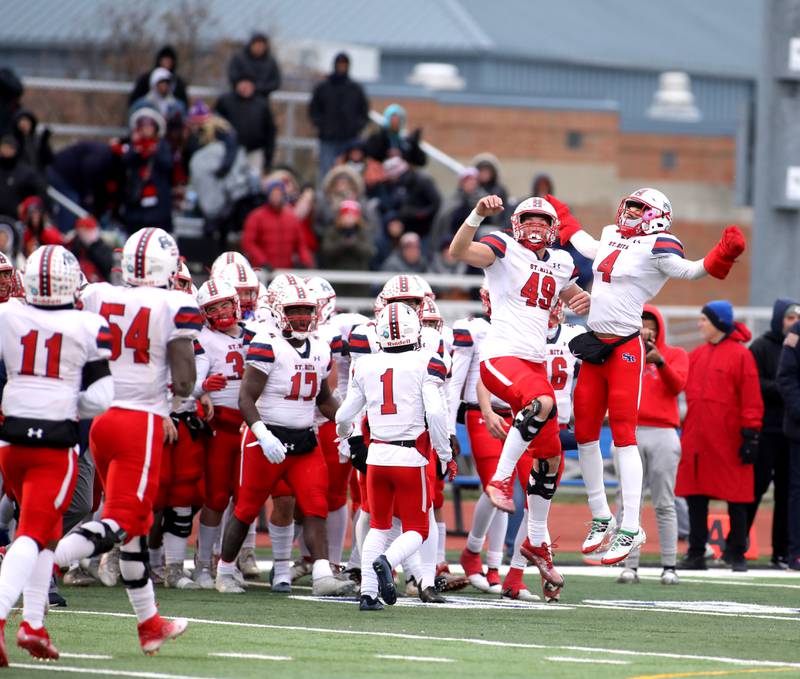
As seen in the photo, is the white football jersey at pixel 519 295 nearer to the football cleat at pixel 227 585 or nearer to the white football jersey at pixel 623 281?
the white football jersey at pixel 623 281

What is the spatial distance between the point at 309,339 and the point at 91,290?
2.51 metres

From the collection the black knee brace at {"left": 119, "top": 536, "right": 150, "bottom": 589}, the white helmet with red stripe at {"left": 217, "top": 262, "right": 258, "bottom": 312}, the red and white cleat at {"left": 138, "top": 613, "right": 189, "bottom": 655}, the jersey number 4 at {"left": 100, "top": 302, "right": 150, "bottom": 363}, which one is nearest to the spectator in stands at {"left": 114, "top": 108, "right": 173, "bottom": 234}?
the white helmet with red stripe at {"left": 217, "top": 262, "right": 258, "bottom": 312}

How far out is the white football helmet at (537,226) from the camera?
460 inches

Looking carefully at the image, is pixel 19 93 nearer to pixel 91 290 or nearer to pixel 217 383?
pixel 217 383

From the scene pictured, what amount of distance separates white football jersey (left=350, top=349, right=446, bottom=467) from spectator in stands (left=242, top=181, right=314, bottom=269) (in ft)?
26.4

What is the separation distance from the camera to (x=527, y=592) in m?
12.5

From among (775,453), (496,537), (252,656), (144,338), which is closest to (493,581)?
(496,537)

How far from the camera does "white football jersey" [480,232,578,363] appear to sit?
1168cm

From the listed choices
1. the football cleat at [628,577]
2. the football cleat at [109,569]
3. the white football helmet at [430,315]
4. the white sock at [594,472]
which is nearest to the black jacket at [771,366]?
the football cleat at [628,577]

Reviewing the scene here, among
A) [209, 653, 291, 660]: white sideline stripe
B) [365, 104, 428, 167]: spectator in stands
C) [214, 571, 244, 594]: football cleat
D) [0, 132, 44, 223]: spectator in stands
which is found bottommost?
[209, 653, 291, 660]: white sideline stripe

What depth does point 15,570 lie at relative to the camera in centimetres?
890

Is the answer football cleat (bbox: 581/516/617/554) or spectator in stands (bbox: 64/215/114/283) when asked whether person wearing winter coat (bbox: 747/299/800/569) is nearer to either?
football cleat (bbox: 581/516/617/554)

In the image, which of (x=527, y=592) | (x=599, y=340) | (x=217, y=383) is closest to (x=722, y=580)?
(x=527, y=592)

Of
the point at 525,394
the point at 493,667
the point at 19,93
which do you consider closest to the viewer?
the point at 493,667
